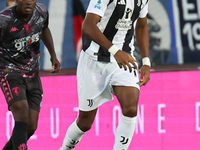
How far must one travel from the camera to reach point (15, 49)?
207 inches

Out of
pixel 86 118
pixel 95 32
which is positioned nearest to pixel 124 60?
pixel 95 32

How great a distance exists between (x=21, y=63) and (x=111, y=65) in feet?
3.00

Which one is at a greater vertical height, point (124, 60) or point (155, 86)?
point (124, 60)

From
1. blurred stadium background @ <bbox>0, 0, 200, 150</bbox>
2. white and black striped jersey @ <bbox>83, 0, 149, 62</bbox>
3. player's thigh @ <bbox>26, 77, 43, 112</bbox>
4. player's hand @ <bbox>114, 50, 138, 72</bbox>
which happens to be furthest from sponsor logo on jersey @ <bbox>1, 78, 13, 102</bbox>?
blurred stadium background @ <bbox>0, 0, 200, 150</bbox>

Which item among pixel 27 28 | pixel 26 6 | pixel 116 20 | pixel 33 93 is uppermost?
pixel 26 6

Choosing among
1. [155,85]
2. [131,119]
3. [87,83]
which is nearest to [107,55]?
[87,83]

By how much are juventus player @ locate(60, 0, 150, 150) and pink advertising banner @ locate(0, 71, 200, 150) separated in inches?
47.0

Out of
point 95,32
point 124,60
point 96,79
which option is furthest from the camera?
point 96,79

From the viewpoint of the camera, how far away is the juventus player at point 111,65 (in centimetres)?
479

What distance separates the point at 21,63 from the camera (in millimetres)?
5324

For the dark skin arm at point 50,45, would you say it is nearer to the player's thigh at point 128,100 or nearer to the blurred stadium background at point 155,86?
the player's thigh at point 128,100

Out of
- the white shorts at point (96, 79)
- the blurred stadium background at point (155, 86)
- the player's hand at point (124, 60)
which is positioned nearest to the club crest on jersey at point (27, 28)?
the white shorts at point (96, 79)

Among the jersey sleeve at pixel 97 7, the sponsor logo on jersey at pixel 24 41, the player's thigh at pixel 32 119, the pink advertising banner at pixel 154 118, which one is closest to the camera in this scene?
the jersey sleeve at pixel 97 7

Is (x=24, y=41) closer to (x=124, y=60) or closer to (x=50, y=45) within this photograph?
(x=50, y=45)
